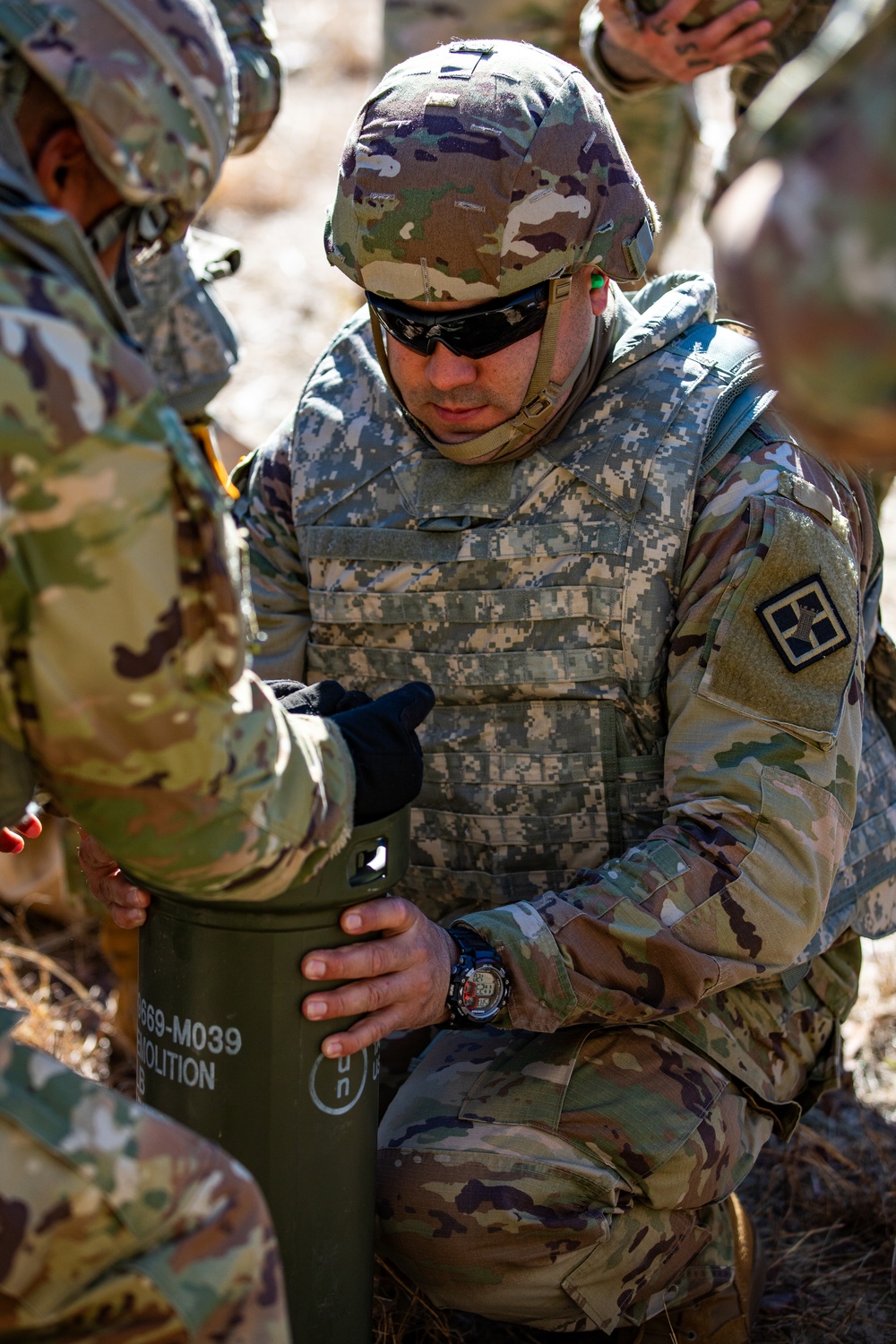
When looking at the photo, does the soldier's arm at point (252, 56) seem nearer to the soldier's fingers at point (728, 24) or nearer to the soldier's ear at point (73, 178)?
the soldier's fingers at point (728, 24)

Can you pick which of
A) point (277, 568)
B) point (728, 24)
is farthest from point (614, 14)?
point (277, 568)

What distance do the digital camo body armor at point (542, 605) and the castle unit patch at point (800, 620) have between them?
0.87ft

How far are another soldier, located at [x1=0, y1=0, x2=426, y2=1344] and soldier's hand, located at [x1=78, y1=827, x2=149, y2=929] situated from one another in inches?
18.1

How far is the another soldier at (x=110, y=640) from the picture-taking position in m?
1.92

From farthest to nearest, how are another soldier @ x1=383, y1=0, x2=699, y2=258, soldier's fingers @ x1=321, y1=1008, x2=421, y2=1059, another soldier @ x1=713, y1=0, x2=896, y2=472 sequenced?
another soldier @ x1=383, y1=0, x2=699, y2=258 → soldier's fingers @ x1=321, y1=1008, x2=421, y2=1059 → another soldier @ x1=713, y1=0, x2=896, y2=472

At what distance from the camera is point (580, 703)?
324 cm

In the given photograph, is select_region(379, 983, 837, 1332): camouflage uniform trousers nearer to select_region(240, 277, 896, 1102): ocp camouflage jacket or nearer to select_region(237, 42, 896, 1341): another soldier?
select_region(237, 42, 896, 1341): another soldier

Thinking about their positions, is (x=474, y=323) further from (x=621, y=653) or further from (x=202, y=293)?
(x=202, y=293)

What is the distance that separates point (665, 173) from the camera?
6.51 m

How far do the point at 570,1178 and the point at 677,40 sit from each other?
357 cm

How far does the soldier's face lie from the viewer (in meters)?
3.10

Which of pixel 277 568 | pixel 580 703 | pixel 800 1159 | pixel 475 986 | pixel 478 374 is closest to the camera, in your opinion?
pixel 475 986

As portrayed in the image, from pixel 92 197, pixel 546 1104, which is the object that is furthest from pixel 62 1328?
pixel 92 197

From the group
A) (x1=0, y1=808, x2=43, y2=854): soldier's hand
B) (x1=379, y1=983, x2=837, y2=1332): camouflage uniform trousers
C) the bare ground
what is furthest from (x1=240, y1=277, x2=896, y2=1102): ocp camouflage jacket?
(x1=0, y1=808, x2=43, y2=854): soldier's hand
